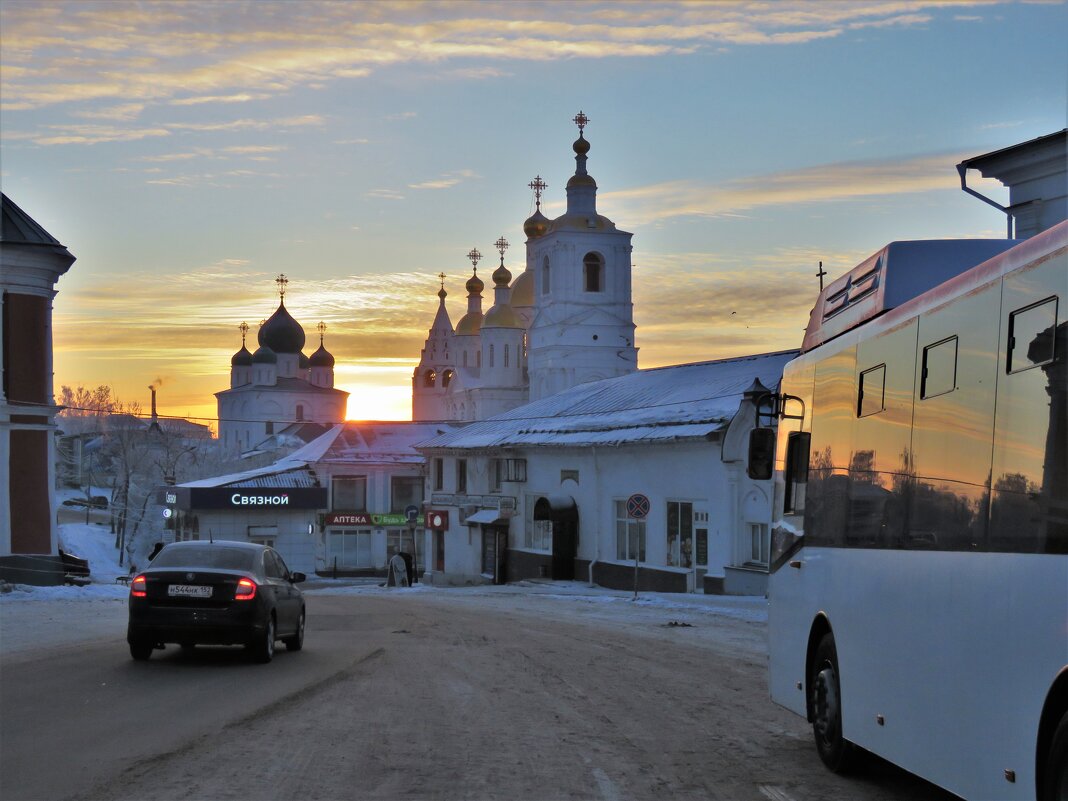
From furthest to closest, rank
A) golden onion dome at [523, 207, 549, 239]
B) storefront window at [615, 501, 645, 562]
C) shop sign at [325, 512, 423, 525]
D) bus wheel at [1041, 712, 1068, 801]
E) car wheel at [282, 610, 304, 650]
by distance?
1. golden onion dome at [523, 207, 549, 239]
2. shop sign at [325, 512, 423, 525]
3. storefront window at [615, 501, 645, 562]
4. car wheel at [282, 610, 304, 650]
5. bus wheel at [1041, 712, 1068, 801]

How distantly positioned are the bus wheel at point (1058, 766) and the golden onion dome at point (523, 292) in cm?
11759

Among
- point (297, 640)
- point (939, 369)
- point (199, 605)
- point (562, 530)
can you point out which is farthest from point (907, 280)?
point (562, 530)

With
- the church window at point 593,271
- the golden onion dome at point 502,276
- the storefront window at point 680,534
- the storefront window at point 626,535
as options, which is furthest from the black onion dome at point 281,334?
the storefront window at point 680,534

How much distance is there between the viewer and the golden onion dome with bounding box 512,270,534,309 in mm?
122875

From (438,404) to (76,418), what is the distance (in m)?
42.4

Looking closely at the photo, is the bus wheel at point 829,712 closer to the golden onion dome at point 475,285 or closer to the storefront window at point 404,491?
the storefront window at point 404,491

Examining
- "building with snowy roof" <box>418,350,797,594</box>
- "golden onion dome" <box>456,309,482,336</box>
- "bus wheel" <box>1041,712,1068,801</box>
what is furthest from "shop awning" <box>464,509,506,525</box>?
"golden onion dome" <box>456,309,482,336</box>

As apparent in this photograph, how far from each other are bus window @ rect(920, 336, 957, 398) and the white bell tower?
3587 inches

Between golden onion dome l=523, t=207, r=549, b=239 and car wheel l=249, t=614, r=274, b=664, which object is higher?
golden onion dome l=523, t=207, r=549, b=239

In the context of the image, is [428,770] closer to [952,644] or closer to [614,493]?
[952,644]

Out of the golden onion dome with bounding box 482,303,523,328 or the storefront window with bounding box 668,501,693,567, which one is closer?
the storefront window with bounding box 668,501,693,567

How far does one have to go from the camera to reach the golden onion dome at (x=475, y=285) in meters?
140

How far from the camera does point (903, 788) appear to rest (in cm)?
849

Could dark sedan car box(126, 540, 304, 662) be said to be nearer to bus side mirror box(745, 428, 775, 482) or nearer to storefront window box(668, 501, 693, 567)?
bus side mirror box(745, 428, 775, 482)
